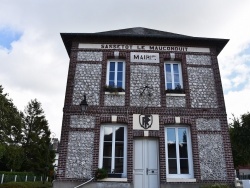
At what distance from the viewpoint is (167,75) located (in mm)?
9617

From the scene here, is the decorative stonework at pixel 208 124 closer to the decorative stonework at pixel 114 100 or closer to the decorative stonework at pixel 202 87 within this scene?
the decorative stonework at pixel 202 87

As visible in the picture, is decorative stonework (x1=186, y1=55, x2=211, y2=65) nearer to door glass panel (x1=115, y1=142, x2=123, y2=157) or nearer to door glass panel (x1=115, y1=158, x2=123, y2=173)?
door glass panel (x1=115, y1=142, x2=123, y2=157)

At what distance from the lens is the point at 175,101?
9016 millimetres

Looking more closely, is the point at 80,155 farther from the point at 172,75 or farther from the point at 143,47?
the point at 143,47

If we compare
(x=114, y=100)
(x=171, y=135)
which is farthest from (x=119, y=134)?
(x=171, y=135)

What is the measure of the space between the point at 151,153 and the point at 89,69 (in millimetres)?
3950

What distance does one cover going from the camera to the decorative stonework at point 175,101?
29.4ft

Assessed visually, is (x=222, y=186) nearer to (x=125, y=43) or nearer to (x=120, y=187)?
(x=120, y=187)

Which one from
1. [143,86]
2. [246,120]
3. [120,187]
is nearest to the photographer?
[120,187]

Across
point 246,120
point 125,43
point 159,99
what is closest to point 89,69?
point 125,43

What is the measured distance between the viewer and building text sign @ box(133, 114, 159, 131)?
8.63m

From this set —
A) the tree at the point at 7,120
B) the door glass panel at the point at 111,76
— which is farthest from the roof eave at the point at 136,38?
the tree at the point at 7,120

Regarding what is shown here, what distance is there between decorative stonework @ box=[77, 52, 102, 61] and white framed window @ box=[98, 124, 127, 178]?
8.94ft

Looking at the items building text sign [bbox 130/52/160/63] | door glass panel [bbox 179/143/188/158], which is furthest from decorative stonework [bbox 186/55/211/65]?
door glass panel [bbox 179/143/188/158]
